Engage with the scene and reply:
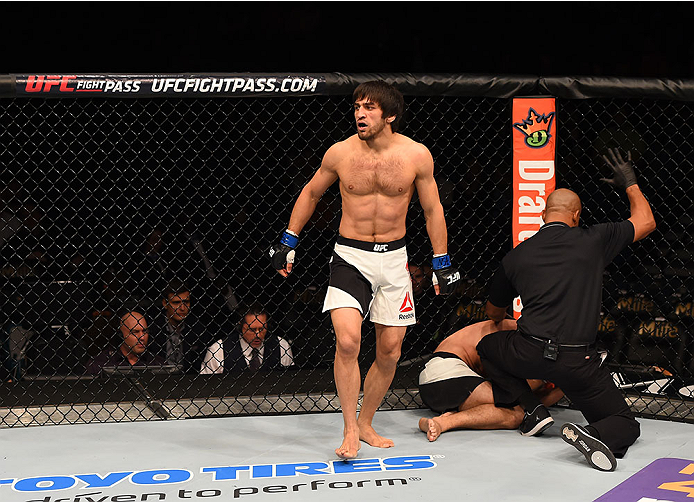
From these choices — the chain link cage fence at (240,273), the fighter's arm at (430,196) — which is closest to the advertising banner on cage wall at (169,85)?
the chain link cage fence at (240,273)

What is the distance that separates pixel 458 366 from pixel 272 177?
7.82 feet

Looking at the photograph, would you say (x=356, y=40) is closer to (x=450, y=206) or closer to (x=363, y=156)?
(x=450, y=206)

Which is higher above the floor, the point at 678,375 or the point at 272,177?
the point at 272,177

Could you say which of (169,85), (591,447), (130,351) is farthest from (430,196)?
(130,351)

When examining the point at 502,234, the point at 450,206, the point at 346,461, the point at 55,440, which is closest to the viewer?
the point at 346,461

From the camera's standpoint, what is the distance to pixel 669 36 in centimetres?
626

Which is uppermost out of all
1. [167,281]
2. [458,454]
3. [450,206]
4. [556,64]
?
[556,64]

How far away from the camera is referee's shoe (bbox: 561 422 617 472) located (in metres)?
2.81

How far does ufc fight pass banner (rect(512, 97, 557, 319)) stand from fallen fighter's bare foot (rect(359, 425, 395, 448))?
3.37 ft

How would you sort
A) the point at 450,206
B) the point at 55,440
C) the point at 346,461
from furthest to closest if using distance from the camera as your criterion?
1. the point at 450,206
2. the point at 55,440
3. the point at 346,461

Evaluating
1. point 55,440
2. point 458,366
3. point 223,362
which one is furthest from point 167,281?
point 458,366

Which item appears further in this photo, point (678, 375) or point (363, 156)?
point (678, 375)

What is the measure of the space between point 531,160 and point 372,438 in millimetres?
1352

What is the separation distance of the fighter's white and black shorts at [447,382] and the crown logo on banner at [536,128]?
38.5 inches
